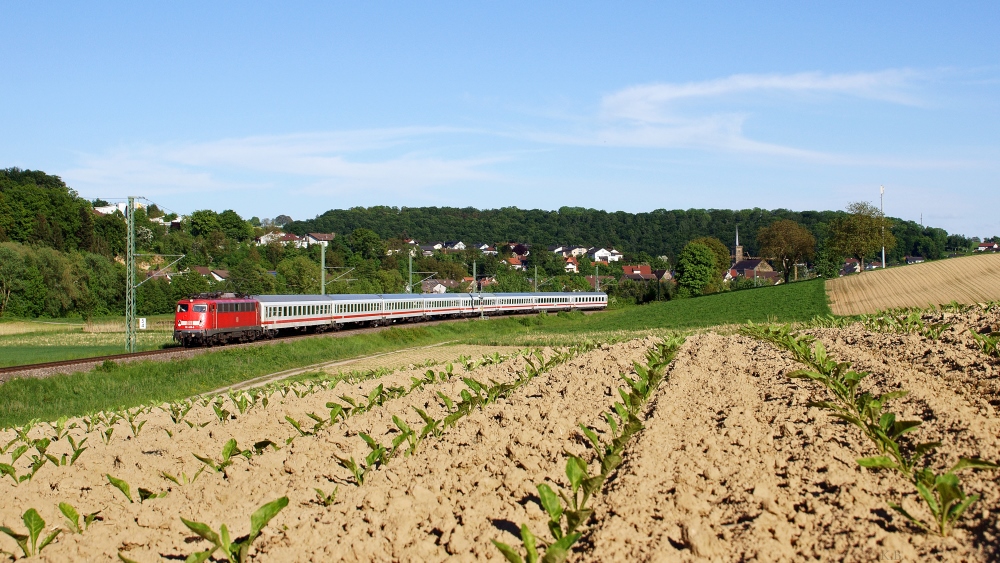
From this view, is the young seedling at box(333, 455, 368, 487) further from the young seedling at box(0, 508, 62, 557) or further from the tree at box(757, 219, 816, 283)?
the tree at box(757, 219, 816, 283)

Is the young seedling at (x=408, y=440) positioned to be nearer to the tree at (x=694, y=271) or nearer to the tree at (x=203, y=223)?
the tree at (x=694, y=271)

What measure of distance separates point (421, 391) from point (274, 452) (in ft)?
14.0

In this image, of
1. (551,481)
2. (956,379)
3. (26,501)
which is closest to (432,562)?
(551,481)

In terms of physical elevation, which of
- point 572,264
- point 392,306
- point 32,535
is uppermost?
point 572,264

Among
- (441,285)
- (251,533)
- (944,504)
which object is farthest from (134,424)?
(441,285)

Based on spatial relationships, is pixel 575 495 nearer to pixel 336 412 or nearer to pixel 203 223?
pixel 336 412

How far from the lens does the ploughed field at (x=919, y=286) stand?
47094mm

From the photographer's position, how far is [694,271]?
10062cm

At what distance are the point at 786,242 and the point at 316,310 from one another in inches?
2601

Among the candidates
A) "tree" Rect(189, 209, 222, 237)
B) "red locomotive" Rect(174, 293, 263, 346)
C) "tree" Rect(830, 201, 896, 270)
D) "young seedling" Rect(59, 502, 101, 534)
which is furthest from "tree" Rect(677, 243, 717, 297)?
"young seedling" Rect(59, 502, 101, 534)

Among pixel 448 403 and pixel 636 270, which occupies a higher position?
pixel 636 270

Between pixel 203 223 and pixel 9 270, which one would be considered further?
pixel 203 223

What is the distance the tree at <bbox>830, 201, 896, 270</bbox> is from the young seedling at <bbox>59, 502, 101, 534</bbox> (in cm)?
8696

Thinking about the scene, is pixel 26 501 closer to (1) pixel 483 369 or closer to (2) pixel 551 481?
(2) pixel 551 481
